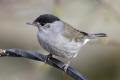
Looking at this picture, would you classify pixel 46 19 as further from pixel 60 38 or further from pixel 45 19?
pixel 60 38

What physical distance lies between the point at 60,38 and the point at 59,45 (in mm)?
55

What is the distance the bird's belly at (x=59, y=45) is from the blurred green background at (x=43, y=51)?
0.52m

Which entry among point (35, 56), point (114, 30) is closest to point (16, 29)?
point (114, 30)

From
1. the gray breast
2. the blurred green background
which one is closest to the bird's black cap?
the gray breast

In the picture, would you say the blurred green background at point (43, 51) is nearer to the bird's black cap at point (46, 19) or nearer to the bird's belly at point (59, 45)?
the bird's belly at point (59, 45)

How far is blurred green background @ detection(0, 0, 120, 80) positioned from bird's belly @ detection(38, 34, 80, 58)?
0.52 metres

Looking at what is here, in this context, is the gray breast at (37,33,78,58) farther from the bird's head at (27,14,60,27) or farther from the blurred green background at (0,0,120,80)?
the blurred green background at (0,0,120,80)

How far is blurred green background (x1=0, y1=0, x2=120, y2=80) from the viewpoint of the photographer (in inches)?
147

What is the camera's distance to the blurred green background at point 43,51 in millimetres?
3729

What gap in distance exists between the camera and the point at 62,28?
10.3 feet

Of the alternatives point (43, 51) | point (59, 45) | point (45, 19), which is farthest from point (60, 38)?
point (43, 51)

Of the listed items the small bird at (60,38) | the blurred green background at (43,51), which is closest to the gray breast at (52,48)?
the small bird at (60,38)

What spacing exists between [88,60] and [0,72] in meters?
0.61

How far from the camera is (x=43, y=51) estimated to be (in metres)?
3.67
